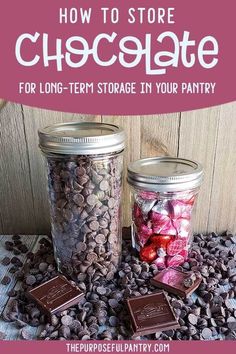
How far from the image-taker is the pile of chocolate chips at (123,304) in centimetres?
74

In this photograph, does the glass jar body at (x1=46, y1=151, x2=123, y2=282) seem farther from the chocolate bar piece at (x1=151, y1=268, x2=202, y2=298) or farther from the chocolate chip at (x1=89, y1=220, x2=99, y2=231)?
the chocolate bar piece at (x1=151, y1=268, x2=202, y2=298)

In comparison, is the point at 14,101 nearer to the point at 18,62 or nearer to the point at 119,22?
the point at 18,62

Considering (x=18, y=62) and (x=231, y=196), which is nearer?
(x=18, y=62)

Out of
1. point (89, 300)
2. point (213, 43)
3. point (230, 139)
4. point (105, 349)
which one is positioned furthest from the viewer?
point (230, 139)

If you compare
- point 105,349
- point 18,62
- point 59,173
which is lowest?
point 105,349

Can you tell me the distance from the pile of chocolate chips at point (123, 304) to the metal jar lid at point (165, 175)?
0.20 m

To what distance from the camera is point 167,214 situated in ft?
2.96

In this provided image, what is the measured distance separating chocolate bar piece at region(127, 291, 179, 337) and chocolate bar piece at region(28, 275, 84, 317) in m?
0.12

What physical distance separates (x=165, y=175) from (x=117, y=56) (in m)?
0.32

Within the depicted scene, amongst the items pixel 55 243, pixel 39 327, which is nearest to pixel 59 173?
pixel 55 243

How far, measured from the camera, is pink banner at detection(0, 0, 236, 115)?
91 cm

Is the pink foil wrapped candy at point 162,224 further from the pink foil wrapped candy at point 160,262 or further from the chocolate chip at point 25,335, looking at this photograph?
the chocolate chip at point 25,335

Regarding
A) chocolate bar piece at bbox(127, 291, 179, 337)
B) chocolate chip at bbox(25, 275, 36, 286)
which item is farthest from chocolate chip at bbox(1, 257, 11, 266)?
chocolate bar piece at bbox(127, 291, 179, 337)

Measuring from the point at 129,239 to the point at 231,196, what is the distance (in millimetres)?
325
